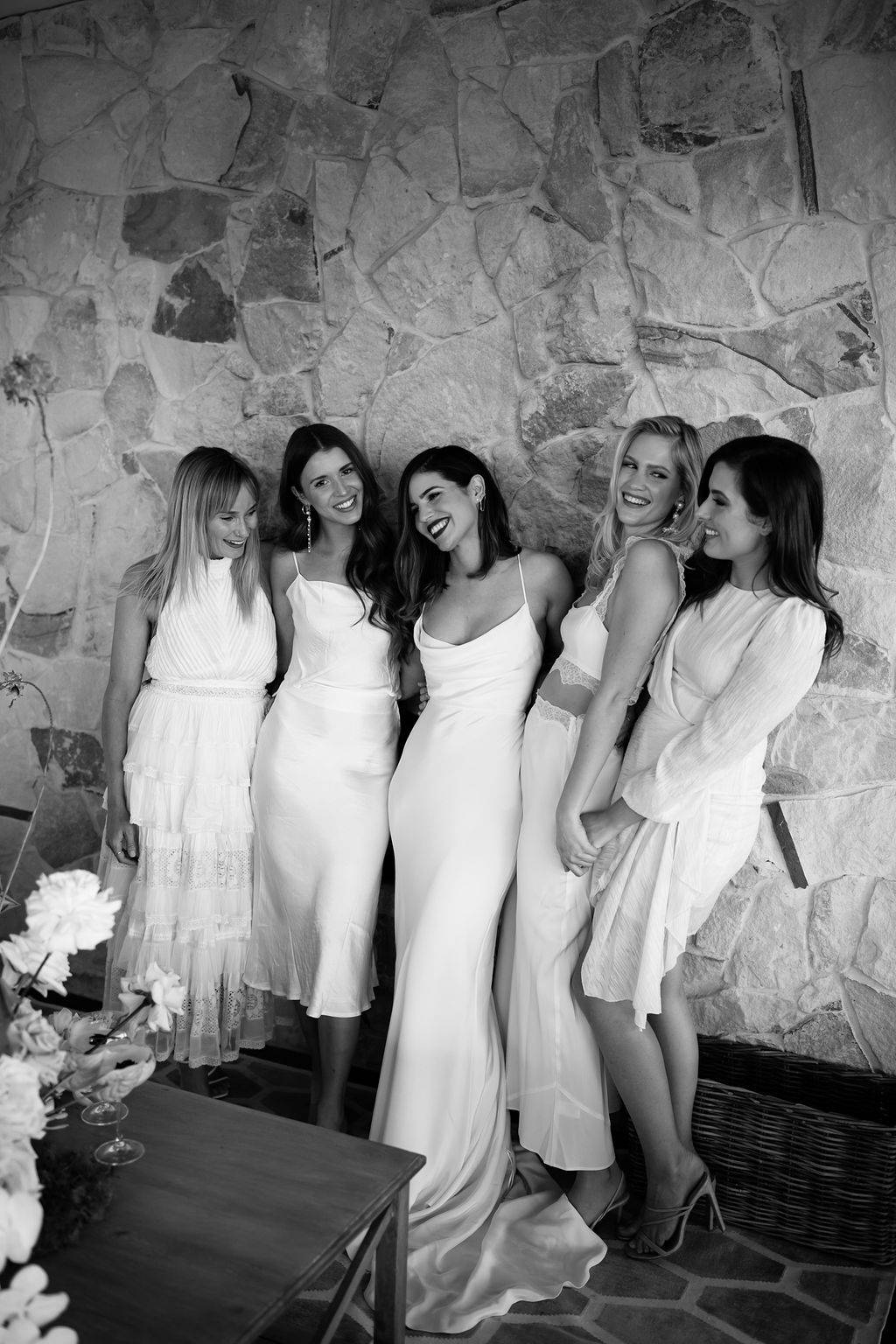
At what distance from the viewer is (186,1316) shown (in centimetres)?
137

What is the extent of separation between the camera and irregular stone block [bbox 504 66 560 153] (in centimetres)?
271

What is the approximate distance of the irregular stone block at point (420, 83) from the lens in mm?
2854

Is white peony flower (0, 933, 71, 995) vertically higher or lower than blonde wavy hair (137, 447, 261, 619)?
lower

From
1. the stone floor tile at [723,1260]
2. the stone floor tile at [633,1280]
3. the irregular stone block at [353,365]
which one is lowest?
the stone floor tile at [633,1280]

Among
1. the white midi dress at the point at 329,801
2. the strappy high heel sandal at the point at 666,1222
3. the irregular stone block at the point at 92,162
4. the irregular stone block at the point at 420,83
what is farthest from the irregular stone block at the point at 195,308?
the strappy high heel sandal at the point at 666,1222

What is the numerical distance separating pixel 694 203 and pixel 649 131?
8.7 inches

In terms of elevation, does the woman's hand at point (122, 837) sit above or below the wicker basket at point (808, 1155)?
above

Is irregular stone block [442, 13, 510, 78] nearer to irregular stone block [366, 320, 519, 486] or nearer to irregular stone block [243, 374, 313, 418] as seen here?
irregular stone block [366, 320, 519, 486]

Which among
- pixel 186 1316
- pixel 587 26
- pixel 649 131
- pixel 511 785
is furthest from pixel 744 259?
pixel 186 1316

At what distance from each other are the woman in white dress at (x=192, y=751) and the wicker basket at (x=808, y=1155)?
123 cm

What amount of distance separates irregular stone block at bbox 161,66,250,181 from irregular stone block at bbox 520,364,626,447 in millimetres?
1265

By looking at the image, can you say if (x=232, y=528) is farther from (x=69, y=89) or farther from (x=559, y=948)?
(x=69, y=89)

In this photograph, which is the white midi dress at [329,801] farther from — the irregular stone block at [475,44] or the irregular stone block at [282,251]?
the irregular stone block at [475,44]

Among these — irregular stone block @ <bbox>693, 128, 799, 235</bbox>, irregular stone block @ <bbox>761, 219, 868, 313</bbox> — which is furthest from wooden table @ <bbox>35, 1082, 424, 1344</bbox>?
irregular stone block @ <bbox>693, 128, 799, 235</bbox>
